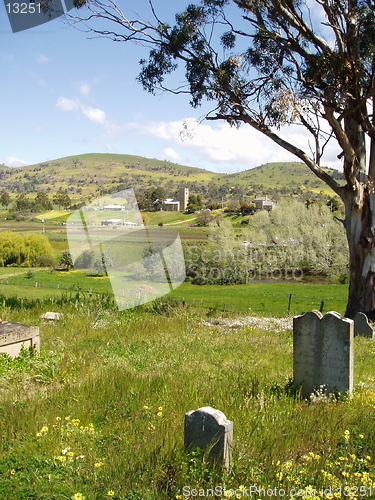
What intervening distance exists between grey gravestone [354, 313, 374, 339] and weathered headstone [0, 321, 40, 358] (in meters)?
8.67

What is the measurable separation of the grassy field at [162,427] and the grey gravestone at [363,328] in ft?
14.8

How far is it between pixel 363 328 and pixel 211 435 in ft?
32.4

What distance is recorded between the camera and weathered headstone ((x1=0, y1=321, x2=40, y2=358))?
704 cm

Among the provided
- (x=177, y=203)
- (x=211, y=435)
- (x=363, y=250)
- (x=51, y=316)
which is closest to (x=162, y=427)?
(x=211, y=435)

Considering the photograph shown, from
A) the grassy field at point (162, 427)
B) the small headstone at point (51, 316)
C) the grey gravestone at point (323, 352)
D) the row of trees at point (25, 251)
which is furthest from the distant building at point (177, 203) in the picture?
the grey gravestone at point (323, 352)

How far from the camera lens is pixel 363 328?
491 inches

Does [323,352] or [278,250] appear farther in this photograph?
[278,250]

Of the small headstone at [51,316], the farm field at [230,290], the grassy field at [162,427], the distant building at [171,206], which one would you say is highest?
the distant building at [171,206]

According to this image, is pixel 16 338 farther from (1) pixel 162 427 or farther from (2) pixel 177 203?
(2) pixel 177 203

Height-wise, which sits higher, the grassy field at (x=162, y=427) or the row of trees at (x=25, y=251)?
the grassy field at (x=162, y=427)

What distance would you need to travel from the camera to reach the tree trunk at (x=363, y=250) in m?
14.9

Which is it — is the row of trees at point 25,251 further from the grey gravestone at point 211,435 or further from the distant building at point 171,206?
the grey gravestone at point 211,435

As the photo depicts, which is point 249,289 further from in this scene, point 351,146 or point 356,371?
point 356,371

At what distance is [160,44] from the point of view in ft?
53.8
